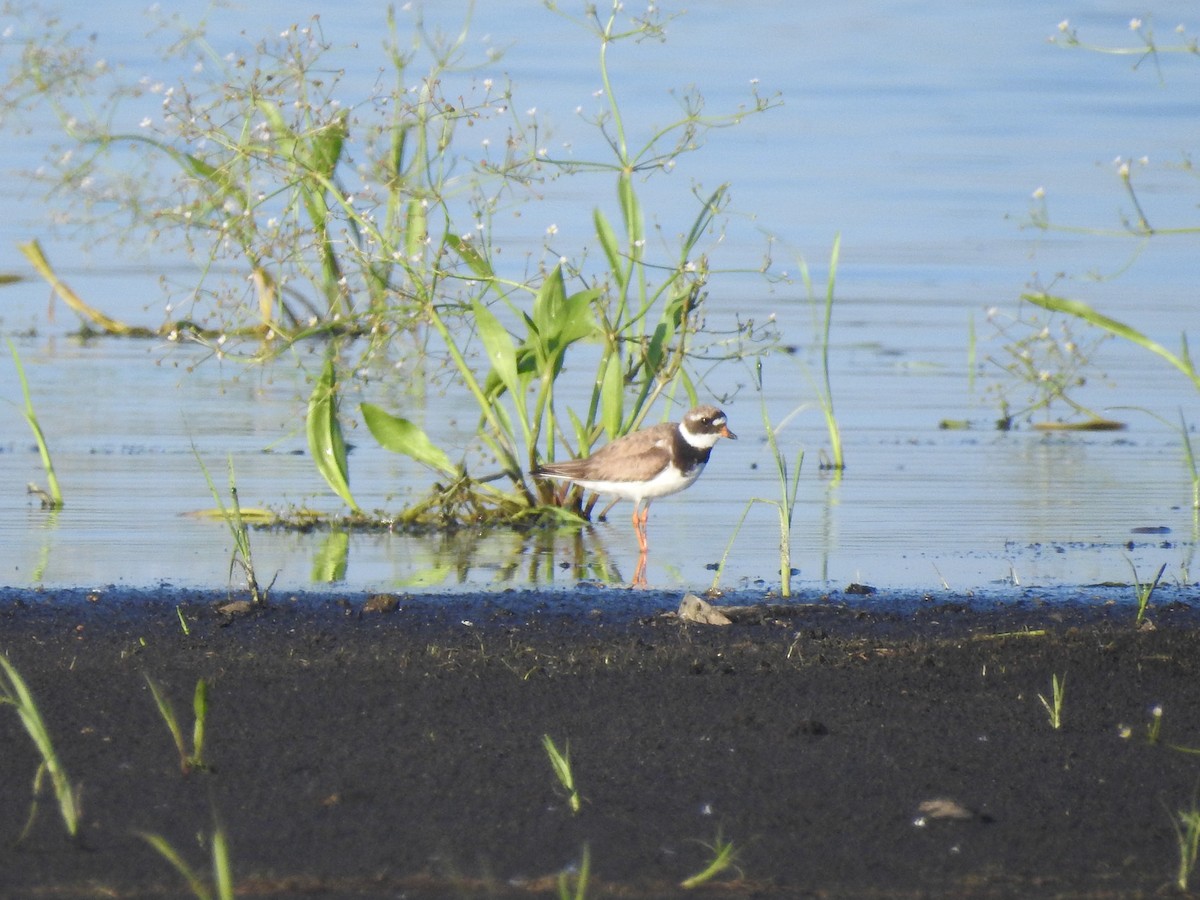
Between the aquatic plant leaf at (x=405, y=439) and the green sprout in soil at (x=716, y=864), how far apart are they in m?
3.96

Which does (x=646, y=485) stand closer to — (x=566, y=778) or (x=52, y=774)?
(x=566, y=778)

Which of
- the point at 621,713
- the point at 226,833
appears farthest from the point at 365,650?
the point at 226,833

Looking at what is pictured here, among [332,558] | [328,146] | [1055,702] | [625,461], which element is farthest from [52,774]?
[328,146]

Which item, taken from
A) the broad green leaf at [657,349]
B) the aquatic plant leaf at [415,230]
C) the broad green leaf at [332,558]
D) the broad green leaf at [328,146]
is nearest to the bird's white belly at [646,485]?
the broad green leaf at [657,349]

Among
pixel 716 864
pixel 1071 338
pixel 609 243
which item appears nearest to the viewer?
pixel 716 864

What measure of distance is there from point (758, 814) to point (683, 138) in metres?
4.03

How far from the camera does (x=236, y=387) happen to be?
11922 mm

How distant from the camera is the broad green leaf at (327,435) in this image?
7129 millimetres

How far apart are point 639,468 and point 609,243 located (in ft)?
3.14

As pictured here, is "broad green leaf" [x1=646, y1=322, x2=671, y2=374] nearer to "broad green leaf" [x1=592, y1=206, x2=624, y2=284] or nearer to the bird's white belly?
"broad green leaf" [x1=592, y1=206, x2=624, y2=284]

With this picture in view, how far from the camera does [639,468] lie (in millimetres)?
7266

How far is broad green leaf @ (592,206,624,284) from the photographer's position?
730 cm

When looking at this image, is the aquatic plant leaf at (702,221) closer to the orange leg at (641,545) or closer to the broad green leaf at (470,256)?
the broad green leaf at (470,256)

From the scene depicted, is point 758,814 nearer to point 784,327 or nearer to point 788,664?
point 788,664
